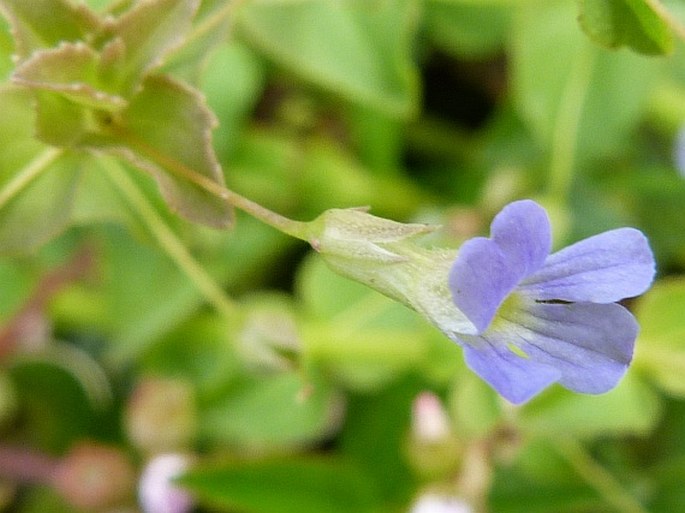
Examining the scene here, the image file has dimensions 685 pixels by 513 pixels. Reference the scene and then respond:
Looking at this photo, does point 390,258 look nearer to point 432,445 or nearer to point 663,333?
point 432,445

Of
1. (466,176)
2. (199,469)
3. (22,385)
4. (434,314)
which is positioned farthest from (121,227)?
(434,314)

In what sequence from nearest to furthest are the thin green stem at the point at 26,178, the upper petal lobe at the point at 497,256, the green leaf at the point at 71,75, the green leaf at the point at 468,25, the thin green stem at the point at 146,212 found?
the upper petal lobe at the point at 497,256, the green leaf at the point at 71,75, the thin green stem at the point at 26,178, the thin green stem at the point at 146,212, the green leaf at the point at 468,25

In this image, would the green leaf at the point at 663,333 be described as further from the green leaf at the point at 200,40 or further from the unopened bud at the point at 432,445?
the green leaf at the point at 200,40

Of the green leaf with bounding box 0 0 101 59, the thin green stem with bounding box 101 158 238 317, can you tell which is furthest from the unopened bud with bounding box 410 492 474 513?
the green leaf with bounding box 0 0 101 59

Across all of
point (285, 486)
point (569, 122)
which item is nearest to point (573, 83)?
point (569, 122)

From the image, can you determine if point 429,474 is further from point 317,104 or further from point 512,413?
point 317,104

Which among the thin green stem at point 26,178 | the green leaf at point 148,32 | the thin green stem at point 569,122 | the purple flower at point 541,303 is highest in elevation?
the thin green stem at point 569,122

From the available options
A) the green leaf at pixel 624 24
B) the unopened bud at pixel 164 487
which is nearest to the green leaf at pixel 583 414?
the unopened bud at pixel 164 487
